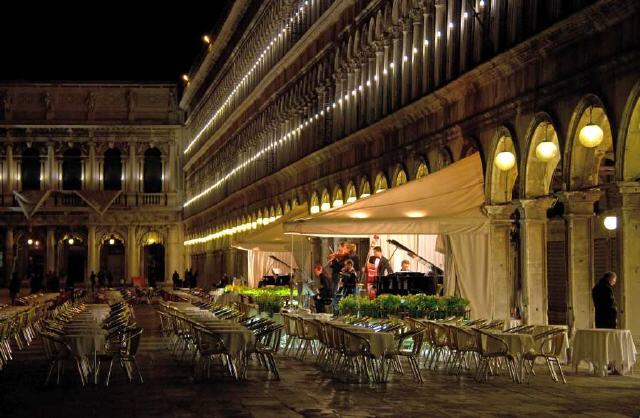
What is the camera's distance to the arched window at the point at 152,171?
88.2 meters

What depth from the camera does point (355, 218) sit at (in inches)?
955

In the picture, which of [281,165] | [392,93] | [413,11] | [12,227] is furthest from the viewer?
[12,227]

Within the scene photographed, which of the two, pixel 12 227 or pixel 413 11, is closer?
pixel 413 11

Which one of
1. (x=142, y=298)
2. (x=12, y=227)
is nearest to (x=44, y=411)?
(x=142, y=298)

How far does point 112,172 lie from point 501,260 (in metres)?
65.0

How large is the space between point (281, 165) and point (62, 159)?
129 feet

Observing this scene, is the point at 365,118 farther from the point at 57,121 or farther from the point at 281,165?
the point at 57,121

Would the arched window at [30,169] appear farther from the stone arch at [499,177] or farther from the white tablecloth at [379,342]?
A: the white tablecloth at [379,342]

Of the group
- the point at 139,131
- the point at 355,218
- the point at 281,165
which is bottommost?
the point at 355,218

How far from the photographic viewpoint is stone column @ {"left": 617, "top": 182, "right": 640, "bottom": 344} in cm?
1914

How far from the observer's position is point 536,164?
23.4m

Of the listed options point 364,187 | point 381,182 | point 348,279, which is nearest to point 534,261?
point 348,279

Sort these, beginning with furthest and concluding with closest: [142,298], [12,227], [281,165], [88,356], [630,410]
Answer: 1. [12,227]
2. [142,298]
3. [281,165]
4. [88,356]
5. [630,410]

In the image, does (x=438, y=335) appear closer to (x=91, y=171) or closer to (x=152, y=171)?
(x=91, y=171)
